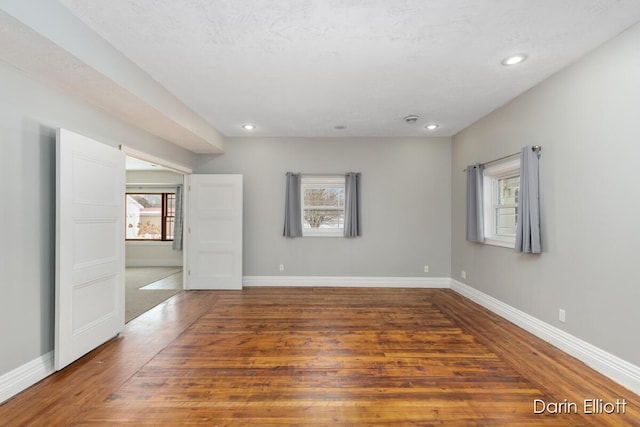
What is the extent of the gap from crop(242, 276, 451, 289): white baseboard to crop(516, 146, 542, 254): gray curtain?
2.11 metres

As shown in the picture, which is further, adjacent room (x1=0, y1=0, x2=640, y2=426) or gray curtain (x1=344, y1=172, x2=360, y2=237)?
gray curtain (x1=344, y1=172, x2=360, y2=237)

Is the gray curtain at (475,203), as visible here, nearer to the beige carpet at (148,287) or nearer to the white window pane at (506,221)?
the white window pane at (506,221)

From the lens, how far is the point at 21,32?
1.67 metres

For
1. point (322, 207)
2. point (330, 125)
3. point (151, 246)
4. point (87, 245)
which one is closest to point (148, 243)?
point (151, 246)

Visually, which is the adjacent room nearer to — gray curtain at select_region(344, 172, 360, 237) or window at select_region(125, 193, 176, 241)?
gray curtain at select_region(344, 172, 360, 237)

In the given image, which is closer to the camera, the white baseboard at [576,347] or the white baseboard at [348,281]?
the white baseboard at [576,347]

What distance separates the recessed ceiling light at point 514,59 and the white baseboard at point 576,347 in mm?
2530

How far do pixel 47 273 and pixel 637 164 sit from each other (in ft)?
15.1

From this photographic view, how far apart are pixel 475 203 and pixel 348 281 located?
2395 mm

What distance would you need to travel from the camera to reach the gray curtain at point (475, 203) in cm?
404

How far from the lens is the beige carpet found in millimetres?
4031

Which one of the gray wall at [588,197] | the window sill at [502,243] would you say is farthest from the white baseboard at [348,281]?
the gray wall at [588,197]

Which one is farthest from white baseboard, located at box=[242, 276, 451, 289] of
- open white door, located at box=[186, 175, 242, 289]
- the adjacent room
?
the adjacent room

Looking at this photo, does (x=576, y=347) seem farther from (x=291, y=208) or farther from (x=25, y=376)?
(x=25, y=376)
